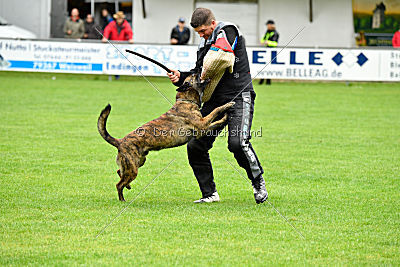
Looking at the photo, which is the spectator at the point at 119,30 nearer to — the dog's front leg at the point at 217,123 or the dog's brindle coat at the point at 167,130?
the dog's brindle coat at the point at 167,130

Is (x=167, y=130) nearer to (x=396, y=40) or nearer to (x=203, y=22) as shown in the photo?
(x=203, y=22)

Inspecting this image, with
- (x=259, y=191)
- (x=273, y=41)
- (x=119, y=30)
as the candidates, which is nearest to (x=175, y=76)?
(x=259, y=191)

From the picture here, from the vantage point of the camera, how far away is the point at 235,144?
21.0 feet

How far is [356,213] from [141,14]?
20.7 meters

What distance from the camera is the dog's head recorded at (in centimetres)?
648

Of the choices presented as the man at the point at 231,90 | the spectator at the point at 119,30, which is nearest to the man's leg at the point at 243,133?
the man at the point at 231,90

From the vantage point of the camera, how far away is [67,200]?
21.9ft

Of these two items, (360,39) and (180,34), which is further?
(360,39)

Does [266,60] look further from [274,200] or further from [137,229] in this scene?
[137,229]

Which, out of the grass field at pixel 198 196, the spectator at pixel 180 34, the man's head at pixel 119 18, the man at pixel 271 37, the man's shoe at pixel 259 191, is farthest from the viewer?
the man at pixel 271 37

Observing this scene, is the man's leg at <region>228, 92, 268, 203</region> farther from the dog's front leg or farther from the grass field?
the grass field

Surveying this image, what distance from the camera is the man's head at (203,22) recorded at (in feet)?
20.4

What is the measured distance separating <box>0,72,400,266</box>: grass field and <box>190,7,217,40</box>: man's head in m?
1.72

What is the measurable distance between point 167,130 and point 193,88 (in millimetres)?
488
